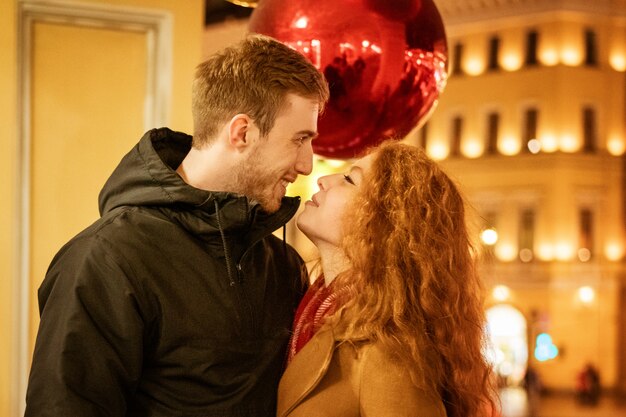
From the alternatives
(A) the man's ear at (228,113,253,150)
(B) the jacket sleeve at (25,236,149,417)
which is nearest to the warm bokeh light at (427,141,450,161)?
(A) the man's ear at (228,113,253,150)

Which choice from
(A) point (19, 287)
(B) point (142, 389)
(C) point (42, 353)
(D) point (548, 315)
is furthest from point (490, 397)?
(D) point (548, 315)

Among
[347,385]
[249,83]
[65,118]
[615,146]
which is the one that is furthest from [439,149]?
[249,83]

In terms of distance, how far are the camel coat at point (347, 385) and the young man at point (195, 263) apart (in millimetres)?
63

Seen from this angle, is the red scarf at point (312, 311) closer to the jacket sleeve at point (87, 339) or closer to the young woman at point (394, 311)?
the young woman at point (394, 311)

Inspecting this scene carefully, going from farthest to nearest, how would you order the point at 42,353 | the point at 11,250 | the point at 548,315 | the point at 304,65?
the point at 548,315 < the point at 11,250 < the point at 304,65 < the point at 42,353

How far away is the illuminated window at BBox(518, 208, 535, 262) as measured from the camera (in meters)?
26.6

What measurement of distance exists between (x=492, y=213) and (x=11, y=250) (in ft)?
82.8

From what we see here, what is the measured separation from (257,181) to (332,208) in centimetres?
39

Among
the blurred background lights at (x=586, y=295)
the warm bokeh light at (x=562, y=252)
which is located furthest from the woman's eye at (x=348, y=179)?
the warm bokeh light at (x=562, y=252)

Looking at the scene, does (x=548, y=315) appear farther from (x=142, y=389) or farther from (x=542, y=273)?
(x=142, y=389)

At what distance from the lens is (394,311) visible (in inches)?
81.9

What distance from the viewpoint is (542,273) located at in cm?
2633

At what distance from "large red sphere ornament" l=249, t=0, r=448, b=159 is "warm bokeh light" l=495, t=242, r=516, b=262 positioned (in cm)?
2492

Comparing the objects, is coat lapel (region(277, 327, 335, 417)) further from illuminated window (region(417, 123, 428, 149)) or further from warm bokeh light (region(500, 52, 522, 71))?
illuminated window (region(417, 123, 428, 149))
